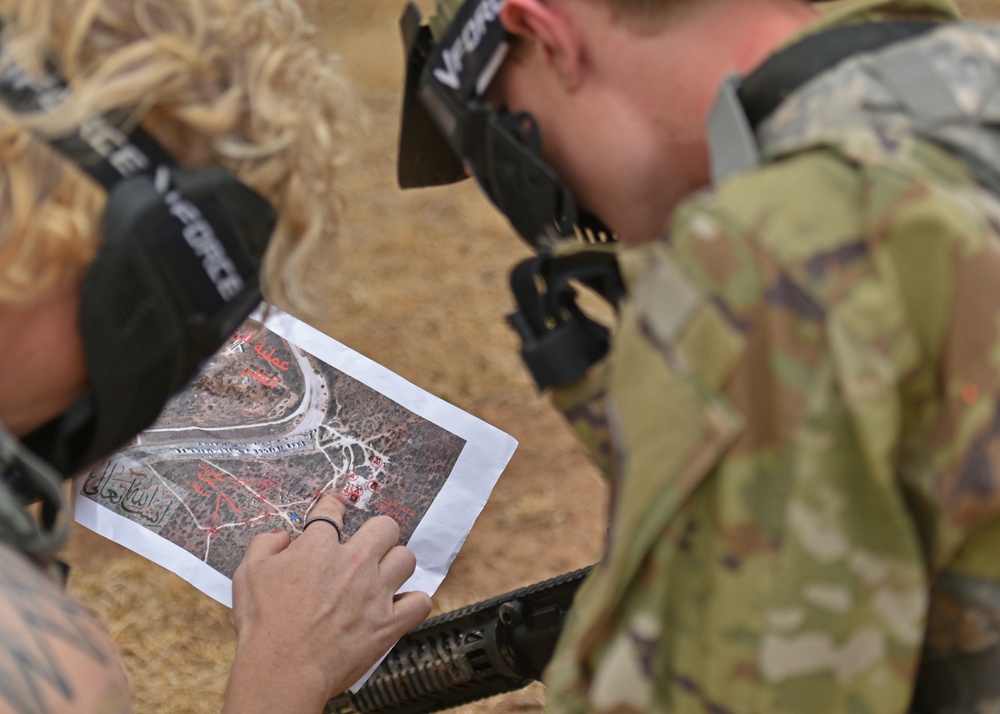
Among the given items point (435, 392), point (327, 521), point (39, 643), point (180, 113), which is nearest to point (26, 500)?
point (39, 643)

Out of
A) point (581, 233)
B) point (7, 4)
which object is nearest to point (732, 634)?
point (581, 233)

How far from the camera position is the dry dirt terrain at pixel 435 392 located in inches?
76.0

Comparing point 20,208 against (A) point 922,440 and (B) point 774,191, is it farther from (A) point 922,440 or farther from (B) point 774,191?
(A) point 922,440

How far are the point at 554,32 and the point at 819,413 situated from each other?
1.13 feet

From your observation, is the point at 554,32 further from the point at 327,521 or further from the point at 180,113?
the point at 327,521

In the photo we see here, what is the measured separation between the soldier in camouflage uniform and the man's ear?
Result: 12 centimetres

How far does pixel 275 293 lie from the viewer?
2.75 ft

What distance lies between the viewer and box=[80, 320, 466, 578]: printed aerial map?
1.15m

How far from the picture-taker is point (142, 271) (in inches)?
28.3

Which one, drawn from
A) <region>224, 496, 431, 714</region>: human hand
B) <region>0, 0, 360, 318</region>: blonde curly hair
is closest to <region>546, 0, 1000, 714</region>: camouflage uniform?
<region>0, 0, 360, 318</region>: blonde curly hair

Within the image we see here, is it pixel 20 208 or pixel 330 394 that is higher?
pixel 20 208

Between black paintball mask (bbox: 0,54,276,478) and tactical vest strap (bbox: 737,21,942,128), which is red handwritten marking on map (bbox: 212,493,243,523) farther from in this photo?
tactical vest strap (bbox: 737,21,942,128)

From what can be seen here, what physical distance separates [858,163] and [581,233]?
31cm

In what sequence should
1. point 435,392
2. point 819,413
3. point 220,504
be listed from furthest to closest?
point 435,392 < point 220,504 < point 819,413
